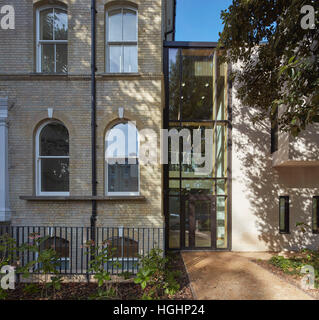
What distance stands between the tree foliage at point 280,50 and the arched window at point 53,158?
5.81 m

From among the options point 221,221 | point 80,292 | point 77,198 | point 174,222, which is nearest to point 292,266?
point 221,221

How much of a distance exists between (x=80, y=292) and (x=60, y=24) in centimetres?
809

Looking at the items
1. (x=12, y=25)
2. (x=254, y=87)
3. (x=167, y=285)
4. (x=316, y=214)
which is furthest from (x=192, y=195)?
(x=12, y=25)

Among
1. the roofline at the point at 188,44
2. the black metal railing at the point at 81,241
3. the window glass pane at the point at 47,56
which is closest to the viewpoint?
the black metal railing at the point at 81,241

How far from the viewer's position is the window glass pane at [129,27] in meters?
6.70

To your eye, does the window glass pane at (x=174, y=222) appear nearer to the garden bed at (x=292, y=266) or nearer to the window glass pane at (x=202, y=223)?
the window glass pane at (x=202, y=223)

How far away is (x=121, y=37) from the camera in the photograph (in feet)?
22.0

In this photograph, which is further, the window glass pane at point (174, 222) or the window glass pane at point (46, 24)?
the window glass pane at point (174, 222)

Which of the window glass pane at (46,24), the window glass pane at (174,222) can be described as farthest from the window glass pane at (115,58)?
the window glass pane at (174,222)

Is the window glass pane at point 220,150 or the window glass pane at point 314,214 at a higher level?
the window glass pane at point 220,150

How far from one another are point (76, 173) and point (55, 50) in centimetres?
409

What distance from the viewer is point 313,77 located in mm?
4770

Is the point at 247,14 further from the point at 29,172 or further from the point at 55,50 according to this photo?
the point at 29,172

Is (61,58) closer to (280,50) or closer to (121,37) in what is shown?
(121,37)
